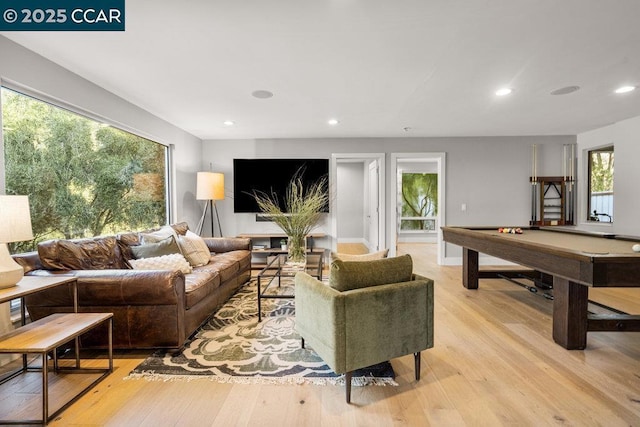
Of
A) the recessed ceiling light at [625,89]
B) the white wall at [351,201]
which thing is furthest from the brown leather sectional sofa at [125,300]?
the white wall at [351,201]

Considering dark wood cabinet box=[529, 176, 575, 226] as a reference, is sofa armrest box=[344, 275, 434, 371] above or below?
below

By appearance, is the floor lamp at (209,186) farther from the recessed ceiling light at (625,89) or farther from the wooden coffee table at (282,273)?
the recessed ceiling light at (625,89)

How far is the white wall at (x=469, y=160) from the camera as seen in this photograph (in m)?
5.40

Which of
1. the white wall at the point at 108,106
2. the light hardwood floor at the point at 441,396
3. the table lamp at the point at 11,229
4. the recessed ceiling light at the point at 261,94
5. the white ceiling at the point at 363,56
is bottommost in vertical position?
the light hardwood floor at the point at 441,396

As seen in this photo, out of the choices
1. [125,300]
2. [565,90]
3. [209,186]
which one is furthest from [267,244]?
[565,90]

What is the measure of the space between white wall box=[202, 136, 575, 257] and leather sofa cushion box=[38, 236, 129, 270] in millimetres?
2746

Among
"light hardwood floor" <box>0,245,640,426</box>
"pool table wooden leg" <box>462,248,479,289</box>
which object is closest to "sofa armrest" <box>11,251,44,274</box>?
"light hardwood floor" <box>0,245,640,426</box>

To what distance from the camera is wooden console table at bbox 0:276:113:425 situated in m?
1.55

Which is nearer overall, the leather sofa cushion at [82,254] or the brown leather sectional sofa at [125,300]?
the brown leather sectional sofa at [125,300]

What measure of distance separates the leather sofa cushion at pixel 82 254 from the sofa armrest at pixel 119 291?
Answer: 0.16m

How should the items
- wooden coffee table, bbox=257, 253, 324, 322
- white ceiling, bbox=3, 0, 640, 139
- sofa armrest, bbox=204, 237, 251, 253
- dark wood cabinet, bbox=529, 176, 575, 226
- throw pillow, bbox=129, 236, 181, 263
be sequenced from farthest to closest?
dark wood cabinet, bbox=529, 176, 575, 226 < sofa armrest, bbox=204, 237, 251, 253 < throw pillow, bbox=129, 236, 181, 263 < wooden coffee table, bbox=257, 253, 324, 322 < white ceiling, bbox=3, 0, 640, 139

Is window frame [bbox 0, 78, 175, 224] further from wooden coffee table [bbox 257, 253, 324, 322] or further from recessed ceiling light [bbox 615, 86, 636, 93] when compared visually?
recessed ceiling light [bbox 615, 86, 636, 93]

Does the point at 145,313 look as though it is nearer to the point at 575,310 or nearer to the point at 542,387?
the point at 542,387

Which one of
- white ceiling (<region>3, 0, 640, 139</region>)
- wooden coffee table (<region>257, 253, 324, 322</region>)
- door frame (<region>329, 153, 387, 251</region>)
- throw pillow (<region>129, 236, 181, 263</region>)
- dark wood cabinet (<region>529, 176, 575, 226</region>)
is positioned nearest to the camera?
white ceiling (<region>3, 0, 640, 139</region>)
